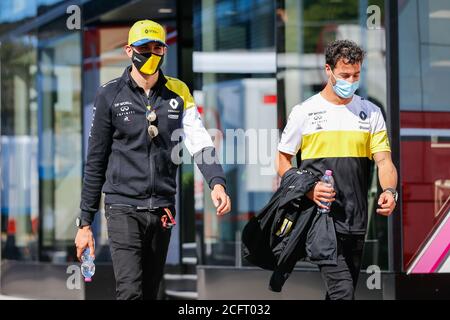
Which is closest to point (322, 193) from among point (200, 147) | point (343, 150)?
point (343, 150)

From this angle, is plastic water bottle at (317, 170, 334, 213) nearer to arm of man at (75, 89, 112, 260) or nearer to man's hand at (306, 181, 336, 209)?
man's hand at (306, 181, 336, 209)

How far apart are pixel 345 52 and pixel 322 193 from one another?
2.79 feet

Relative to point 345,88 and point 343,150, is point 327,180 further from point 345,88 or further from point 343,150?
point 345,88

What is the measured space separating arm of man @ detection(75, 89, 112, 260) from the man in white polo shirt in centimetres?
109

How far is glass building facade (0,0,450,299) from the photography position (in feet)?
27.6

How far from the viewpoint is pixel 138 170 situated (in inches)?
228

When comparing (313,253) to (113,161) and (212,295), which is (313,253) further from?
(212,295)

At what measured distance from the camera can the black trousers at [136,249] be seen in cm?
567

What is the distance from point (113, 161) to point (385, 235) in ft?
11.1

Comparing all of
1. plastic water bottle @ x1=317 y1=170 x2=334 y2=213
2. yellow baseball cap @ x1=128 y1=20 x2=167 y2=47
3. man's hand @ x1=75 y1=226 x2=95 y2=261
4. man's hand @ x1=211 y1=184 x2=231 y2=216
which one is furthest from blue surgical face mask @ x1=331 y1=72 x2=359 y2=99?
man's hand @ x1=75 y1=226 x2=95 y2=261

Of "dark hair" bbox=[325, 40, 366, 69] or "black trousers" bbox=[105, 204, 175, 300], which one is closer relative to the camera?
"black trousers" bbox=[105, 204, 175, 300]

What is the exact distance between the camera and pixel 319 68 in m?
9.02

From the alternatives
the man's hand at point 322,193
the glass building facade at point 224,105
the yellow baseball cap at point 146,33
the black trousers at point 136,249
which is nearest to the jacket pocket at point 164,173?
the black trousers at point 136,249

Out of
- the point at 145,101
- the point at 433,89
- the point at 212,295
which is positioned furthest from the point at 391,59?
the point at 145,101
